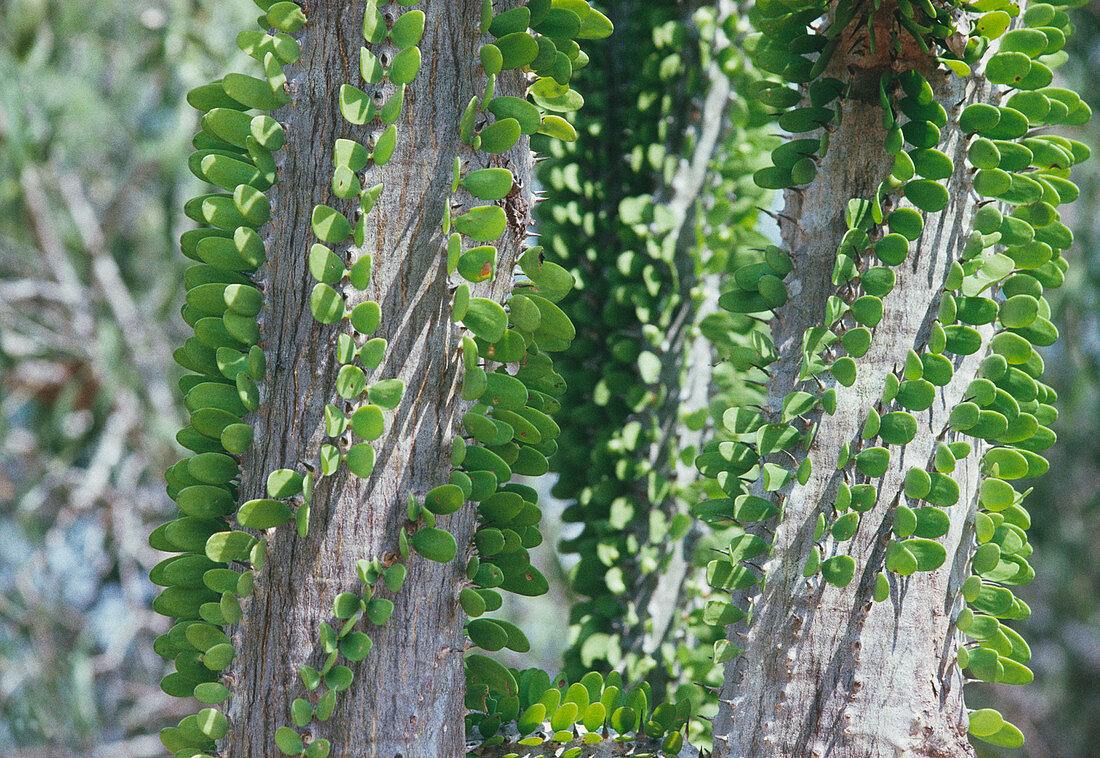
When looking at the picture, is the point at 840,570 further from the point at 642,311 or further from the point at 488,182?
the point at 642,311

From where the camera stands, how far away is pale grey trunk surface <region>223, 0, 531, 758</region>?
1.78 ft

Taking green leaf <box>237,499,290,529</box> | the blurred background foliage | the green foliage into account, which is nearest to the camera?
green leaf <box>237,499,290,529</box>

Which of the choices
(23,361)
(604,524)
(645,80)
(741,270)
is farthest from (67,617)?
(741,270)

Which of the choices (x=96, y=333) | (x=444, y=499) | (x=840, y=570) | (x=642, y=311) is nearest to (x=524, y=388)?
(x=444, y=499)

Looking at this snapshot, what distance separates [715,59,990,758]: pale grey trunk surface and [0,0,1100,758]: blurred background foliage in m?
1.71

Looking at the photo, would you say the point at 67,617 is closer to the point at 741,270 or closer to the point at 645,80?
the point at 645,80

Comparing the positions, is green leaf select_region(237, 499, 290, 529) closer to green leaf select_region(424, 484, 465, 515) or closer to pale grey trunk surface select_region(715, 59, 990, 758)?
green leaf select_region(424, 484, 465, 515)

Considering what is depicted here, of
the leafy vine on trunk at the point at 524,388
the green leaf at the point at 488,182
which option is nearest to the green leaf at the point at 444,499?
the leafy vine on trunk at the point at 524,388

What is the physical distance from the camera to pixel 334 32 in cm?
57

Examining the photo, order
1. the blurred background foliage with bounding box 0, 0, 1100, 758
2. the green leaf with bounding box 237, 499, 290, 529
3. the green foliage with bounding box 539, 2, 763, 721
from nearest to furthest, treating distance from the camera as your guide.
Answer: the green leaf with bounding box 237, 499, 290, 529 → the green foliage with bounding box 539, 2, 763, 721 → the blurred background foliage with bounding box 0, 0, 1100, 758

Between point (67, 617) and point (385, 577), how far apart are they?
2.30 meters

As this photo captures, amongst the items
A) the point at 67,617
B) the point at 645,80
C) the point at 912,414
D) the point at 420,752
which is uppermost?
the point at 645,80

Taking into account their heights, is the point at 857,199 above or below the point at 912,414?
above

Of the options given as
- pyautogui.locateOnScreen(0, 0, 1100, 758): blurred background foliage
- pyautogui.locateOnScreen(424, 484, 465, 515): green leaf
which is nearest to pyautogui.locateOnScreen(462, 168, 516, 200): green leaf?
pyautogui.locateOnScreen(424, 484, 465, 515): green leaf
